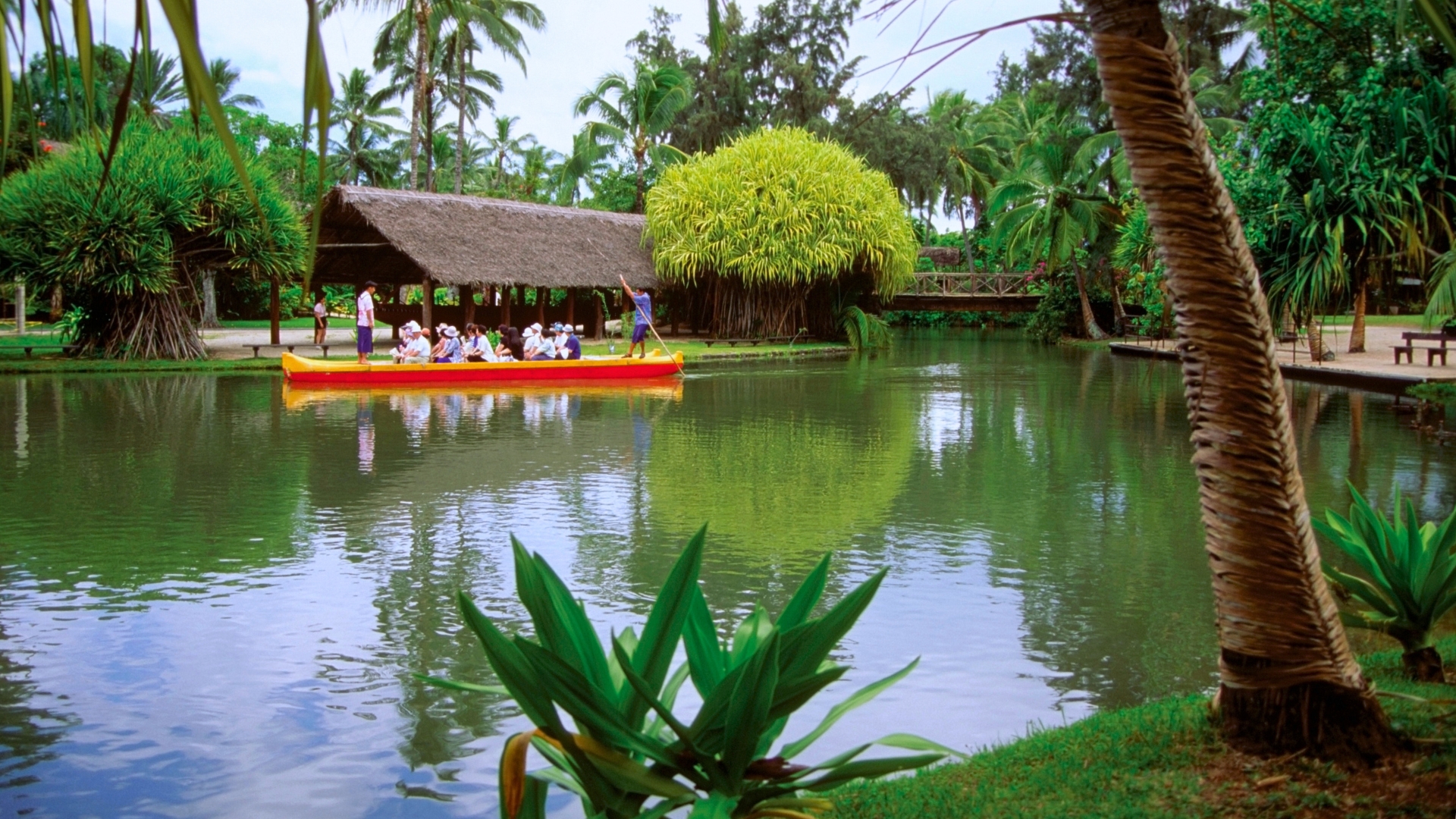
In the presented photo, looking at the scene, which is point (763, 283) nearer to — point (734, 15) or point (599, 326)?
point (599, 326)

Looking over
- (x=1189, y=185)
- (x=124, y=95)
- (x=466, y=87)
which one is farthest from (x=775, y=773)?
(x=466, y=87)

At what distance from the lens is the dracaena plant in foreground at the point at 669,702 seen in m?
2.94

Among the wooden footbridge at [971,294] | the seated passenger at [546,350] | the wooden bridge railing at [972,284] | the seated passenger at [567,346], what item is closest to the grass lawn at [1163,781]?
the seated passenger at [567,346]

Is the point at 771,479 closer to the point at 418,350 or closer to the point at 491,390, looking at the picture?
the point at 491,390

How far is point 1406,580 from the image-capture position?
4691mm

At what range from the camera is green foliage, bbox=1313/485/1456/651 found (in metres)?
4.63

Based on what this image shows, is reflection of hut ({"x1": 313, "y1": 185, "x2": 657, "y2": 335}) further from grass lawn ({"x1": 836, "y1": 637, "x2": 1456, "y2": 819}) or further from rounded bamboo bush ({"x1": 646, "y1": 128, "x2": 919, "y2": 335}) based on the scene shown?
grass lawn ({"x1": 836, "y1": 637, "x2": 1456, "y2": 819})

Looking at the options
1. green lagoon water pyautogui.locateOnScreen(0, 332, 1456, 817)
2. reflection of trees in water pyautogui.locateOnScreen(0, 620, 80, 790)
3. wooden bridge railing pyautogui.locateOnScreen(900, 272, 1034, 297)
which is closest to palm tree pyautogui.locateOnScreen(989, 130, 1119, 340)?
wooden bridge railing pyautogui.locateOnScreen(900, 272, 1034, 297)

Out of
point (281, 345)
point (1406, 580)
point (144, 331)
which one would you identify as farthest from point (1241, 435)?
point (281, 345)

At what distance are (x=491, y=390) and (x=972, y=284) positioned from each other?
90.1 ft

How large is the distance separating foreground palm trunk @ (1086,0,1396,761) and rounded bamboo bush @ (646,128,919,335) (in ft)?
87.9

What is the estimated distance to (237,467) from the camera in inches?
424

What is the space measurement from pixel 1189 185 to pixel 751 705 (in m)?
1.96

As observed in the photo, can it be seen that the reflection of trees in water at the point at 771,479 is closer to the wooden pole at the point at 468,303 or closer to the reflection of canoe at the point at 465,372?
the reflection of canoe at the point at 465,372
